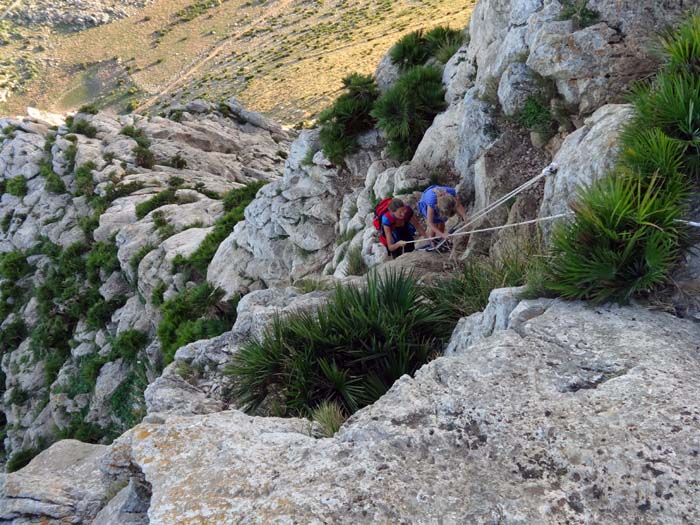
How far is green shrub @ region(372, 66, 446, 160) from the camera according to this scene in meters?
11.6

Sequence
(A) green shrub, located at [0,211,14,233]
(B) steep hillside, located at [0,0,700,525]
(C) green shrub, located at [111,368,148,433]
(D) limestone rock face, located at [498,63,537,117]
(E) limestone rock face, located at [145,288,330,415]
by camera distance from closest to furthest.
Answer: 1. (B) steep hillside, located at [0,0,700,525]
2. (E) limestone rock face, located at [145,288,330,415]
3. (D) limestone rock face, located at [498,63,537,117]
4. (C) green shrub, located at [111,368,148,433]
5. (A) green shrub, located at [0,211,14,233]

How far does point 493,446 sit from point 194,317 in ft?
38.7

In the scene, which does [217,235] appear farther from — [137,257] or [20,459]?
[20,459]

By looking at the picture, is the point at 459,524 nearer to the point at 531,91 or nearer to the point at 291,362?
the point at 291,362

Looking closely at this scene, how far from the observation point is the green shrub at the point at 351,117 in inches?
518

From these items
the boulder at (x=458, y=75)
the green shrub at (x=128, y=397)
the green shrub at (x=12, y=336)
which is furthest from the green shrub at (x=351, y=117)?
the green shrub at (x=12, y=336)

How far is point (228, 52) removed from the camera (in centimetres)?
7631

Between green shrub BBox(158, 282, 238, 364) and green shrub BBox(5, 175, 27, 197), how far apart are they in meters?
15.5

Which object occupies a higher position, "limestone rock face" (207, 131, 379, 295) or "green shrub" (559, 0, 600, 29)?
"green shrub" (559, 0, 600, 29)

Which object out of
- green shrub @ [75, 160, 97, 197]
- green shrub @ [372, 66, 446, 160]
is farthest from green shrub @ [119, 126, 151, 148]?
green shrub @ [372, 66, 446, 160]

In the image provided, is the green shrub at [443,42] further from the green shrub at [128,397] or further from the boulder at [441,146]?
the green shrub at [128,397]

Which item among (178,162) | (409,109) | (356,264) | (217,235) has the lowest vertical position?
(217,235)

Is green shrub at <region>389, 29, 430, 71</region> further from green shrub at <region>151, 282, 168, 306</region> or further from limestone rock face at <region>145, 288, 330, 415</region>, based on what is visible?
green shrub at <region>151, 282, 168, 306</region>

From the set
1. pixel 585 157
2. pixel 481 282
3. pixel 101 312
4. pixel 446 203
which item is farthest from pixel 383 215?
pixel 101 312
